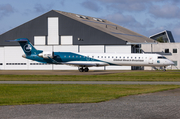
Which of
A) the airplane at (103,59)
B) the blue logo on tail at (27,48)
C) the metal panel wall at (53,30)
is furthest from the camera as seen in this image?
the metal panel wall at (53,30)

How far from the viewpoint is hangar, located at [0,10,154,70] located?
187 ft

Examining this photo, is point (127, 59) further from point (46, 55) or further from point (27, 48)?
point (27, 48)

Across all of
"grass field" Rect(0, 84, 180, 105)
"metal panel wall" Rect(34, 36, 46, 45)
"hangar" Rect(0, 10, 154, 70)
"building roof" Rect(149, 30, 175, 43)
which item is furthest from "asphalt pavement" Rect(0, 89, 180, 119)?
"building roof" Rect(149, 30, 175, 43)

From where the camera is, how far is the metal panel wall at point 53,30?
58312mm

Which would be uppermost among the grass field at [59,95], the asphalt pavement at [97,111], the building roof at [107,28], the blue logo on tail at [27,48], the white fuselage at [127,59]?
the building roof at [107,28]

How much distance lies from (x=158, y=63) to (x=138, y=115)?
38.6m

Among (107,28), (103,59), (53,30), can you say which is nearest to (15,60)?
(53,30)

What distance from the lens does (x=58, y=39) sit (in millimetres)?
58594

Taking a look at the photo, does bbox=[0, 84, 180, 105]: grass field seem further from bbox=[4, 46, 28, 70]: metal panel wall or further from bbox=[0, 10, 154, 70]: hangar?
bbox=[4, 46, 28, 70]: metal panel wall

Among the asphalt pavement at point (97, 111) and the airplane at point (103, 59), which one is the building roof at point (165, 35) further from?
the asphalt pavement at point (97, 111)

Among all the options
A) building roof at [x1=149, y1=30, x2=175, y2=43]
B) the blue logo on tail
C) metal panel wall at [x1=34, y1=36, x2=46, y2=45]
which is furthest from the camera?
building roof at [x1=149, y1=30, x2=175, y2=43]

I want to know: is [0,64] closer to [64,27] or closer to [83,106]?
[64,27]

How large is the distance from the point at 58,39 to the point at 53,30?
2.15 metres

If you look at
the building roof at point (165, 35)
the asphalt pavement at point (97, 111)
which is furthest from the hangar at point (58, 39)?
the building roof at point (165, 35)
